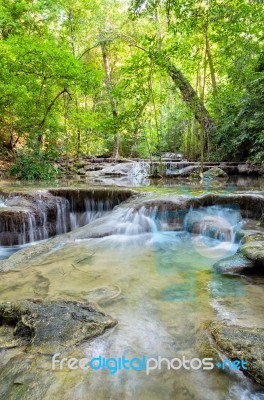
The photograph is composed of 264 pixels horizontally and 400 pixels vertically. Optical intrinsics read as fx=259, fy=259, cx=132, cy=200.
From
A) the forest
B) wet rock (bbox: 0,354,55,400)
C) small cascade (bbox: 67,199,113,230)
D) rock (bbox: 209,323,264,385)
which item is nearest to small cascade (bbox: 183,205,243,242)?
small cascade (bbox: 67,199,113,230)

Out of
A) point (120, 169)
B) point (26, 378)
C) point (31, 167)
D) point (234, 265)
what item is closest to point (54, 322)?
point (26, 378)

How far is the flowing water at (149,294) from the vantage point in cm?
167

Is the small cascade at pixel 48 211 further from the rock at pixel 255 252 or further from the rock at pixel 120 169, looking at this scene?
the rock at pixel 120 169

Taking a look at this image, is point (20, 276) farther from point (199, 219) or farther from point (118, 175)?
point (118, 175)

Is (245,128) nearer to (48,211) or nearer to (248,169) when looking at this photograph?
(248,169)

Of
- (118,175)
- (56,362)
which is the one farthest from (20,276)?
(118,175)

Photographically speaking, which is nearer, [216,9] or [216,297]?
[216,297]

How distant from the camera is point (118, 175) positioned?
11906 millimetres

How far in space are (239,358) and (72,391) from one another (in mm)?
1121

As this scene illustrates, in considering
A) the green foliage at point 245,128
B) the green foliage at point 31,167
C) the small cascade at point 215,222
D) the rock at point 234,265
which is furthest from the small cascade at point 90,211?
the green foliage at point 245,128

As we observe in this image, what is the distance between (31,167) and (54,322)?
8.88m

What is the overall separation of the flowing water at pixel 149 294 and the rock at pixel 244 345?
10cm

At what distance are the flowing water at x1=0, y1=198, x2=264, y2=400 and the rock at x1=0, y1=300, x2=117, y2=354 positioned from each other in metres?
0.10

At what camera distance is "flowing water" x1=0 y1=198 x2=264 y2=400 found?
1.67 meters
